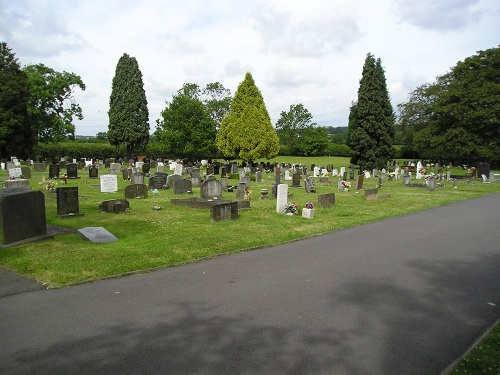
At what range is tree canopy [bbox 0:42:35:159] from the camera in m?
42.5

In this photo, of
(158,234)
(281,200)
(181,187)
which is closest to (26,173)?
(181,187)

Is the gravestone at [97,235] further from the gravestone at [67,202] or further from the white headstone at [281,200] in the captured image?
the white headstone at [281,200]

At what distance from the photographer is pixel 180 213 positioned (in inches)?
577

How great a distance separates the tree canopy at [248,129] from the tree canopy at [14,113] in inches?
851

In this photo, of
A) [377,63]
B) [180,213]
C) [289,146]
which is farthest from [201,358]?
[289,146]

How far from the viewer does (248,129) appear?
4709cm

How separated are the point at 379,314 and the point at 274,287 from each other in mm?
1835

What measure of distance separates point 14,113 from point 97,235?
41.2m

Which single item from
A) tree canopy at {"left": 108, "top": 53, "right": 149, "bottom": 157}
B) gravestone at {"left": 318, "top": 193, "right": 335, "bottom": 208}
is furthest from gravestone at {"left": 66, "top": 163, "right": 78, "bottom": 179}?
tree canopy at {"left": 108, "top": 53, "right": 149, "bottom": 157}

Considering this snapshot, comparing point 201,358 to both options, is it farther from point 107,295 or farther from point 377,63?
point 377,63

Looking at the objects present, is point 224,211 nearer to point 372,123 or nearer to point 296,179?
point 296,179

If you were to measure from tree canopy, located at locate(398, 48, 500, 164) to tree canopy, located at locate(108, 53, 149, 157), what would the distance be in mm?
33727

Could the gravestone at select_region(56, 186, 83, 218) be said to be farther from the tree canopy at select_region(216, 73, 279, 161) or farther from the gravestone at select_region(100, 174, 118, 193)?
the tree canopy at select_region(216, 73, 279, 161)

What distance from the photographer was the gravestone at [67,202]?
1306cm
